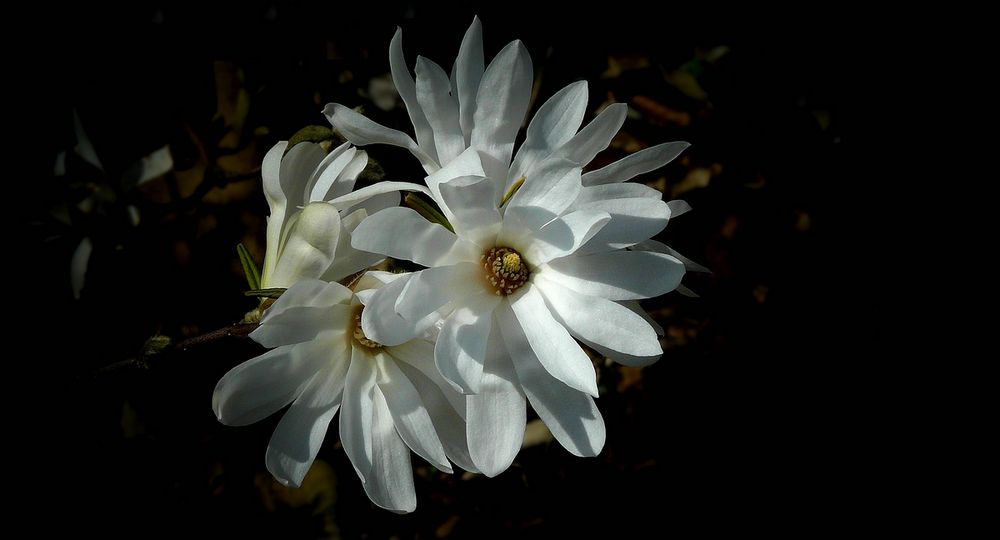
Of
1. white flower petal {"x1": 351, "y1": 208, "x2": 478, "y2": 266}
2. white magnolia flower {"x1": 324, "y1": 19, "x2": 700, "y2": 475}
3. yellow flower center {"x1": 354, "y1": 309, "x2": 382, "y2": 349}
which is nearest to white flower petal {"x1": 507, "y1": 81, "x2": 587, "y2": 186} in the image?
white magnolia flower {"x1": 324, "y1": 19, "x2": 700, "y2": 475}

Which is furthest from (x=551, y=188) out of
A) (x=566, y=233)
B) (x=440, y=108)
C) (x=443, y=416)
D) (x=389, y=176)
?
(x=389, y=176)

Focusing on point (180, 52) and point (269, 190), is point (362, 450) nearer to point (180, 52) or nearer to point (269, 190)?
point (269, 190)

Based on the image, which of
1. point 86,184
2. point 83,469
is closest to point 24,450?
point 83,469

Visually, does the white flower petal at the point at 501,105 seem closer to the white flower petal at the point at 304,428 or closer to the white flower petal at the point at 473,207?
the white flower petal at the point at 473,207

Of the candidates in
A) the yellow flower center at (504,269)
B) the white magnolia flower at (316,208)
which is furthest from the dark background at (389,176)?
the yellow flower center at (504,269)

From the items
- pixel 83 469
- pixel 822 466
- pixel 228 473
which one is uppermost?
pixel 83 469
